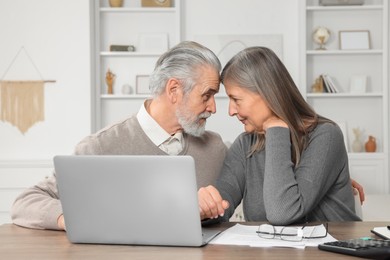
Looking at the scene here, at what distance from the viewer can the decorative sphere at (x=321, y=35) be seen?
6.16 m

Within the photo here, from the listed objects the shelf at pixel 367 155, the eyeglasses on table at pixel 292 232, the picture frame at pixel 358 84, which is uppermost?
the picture frame at pixel 358 84

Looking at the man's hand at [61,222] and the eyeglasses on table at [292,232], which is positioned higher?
the man's hand at [61,222]

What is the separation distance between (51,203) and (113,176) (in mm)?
501

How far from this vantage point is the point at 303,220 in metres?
2.43

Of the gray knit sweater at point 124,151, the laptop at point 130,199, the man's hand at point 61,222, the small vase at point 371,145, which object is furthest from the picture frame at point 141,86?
the laptop at point 130,199

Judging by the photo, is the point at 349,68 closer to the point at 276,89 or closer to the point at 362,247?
the point at 276,89

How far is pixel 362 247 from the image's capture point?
5.74 ft

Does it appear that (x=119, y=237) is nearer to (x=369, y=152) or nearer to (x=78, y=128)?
(x=78, y=128)

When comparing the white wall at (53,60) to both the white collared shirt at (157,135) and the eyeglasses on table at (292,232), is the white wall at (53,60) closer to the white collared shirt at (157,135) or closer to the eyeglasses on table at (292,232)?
the white collared shirt at (157,135)

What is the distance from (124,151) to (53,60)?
3.35 metres

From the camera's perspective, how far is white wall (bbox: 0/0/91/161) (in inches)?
232

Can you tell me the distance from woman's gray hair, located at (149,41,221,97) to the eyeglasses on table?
742 millimetres

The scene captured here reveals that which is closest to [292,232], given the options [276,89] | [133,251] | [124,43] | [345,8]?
[133,251]

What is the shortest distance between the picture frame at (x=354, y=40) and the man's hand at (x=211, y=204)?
4.32 meters
